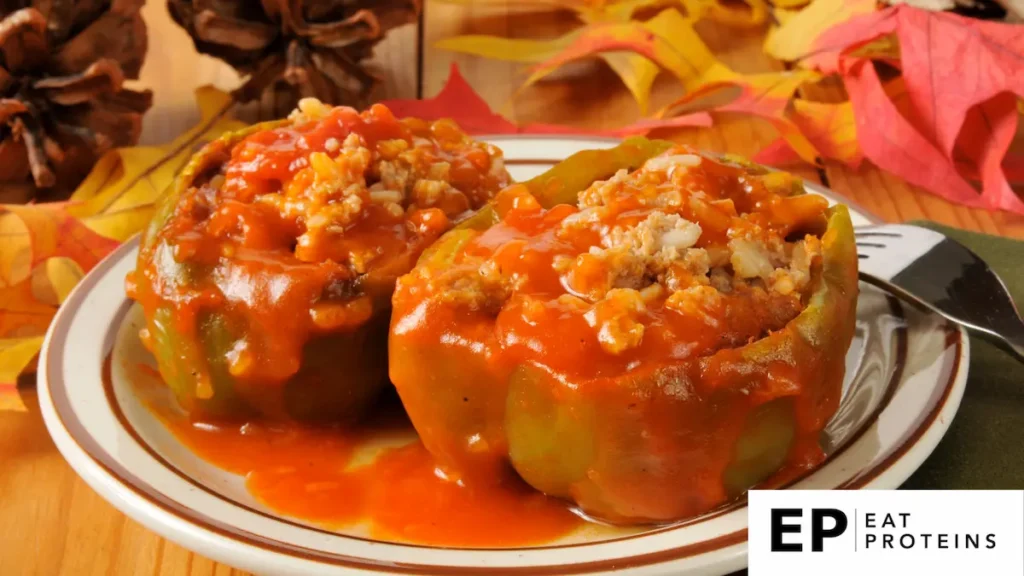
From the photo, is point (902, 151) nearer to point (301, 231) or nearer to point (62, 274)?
point (301, 231)

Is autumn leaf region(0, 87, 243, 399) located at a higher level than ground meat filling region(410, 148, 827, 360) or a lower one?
lower

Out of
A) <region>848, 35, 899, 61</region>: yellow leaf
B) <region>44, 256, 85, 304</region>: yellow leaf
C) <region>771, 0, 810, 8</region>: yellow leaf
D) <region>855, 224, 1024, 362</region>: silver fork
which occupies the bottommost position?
<region>44, 256, 85, 304</region>: yellow leaf

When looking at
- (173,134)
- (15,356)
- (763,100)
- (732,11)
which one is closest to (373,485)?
(15,356)

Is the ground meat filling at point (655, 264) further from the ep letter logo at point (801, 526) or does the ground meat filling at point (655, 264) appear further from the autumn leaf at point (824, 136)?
the autumn leaf at point (824, 136)

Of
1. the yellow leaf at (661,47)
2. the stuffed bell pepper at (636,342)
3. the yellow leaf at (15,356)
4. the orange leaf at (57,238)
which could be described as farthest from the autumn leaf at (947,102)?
the yellow leaf at (15,356)

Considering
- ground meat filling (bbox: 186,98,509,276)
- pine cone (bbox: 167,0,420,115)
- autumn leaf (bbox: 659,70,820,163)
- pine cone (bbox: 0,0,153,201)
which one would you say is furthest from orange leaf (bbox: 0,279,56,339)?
autumn leaf (bbox: 659,70,820,163)

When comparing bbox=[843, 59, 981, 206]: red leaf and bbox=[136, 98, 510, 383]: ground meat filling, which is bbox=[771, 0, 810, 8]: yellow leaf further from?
bbox=[136, 98, 510, 383]: ground meat filling
